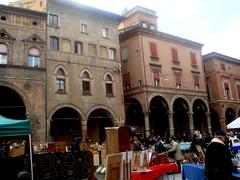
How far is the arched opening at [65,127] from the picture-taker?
2552cm

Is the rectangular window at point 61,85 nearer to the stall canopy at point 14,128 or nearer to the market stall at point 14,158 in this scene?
the stall canopy at point 14,128

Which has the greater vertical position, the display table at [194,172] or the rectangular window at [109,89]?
the rectangular window at [109,89]

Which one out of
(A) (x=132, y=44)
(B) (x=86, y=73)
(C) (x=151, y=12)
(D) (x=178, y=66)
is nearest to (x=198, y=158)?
(B) (x=86, y=73)

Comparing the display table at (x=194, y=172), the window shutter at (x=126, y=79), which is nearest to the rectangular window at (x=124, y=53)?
the window shutter at (x=126, y=79)

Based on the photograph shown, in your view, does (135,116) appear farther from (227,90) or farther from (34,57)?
(227,90)

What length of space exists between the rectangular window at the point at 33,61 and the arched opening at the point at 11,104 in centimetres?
238

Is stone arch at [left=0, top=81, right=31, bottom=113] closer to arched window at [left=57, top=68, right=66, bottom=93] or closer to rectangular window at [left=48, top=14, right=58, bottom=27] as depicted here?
arched window at [left=57, top=68, right=66, bottom=93]

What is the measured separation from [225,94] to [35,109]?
23929mm

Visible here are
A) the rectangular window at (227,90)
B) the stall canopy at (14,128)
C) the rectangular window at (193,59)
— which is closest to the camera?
the stall canopy at (14,128)

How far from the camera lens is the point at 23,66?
22.1 meters

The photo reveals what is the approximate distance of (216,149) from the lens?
19.3 feet

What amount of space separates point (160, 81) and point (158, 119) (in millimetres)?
5137

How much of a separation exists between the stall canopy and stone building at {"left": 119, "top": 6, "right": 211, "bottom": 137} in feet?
63.7

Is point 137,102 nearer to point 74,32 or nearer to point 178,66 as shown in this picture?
point 178,66
